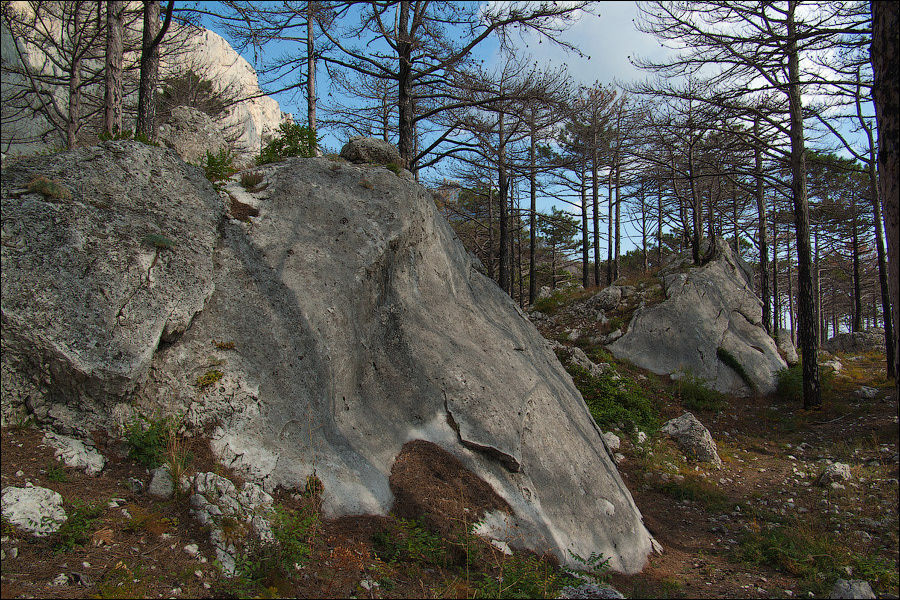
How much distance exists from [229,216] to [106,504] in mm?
3183

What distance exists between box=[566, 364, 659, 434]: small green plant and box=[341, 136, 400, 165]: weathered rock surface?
22.3 feet

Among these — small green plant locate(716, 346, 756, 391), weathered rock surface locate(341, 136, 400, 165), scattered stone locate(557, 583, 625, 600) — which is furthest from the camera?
small green plant locate(716, 346, 756, 391)

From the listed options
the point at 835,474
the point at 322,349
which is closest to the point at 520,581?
the point at 322,349

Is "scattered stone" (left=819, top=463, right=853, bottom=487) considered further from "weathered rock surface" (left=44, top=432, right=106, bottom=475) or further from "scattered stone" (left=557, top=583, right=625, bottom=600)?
"weathered rock surface" (left=44, top=432, right=106, bottom=475)

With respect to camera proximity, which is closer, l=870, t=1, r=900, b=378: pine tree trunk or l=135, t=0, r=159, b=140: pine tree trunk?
l=870, t=1, r=900, b=378: pine tree trunk

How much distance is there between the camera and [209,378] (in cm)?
430

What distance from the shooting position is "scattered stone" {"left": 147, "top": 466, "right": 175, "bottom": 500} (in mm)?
3537

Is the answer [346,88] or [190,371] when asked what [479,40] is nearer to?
[346,88]

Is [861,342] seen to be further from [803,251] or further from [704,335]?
[803,251]

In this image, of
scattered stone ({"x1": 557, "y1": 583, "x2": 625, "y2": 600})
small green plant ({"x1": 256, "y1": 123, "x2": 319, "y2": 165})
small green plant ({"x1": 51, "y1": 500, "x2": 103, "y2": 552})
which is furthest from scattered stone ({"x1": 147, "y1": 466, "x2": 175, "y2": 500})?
small green plant ({"x1": 256, "y1": 123, "x2": 319, "y2": 165})

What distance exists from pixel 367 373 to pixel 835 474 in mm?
7887

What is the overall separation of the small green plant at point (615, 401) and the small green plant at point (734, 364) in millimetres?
3767

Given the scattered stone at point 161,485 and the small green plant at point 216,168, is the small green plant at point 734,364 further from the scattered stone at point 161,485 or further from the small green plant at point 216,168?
the scattered stone at point 161,485

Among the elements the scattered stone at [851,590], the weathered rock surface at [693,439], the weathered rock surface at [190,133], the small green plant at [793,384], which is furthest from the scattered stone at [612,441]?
the weathered rock surface at [190,133]
